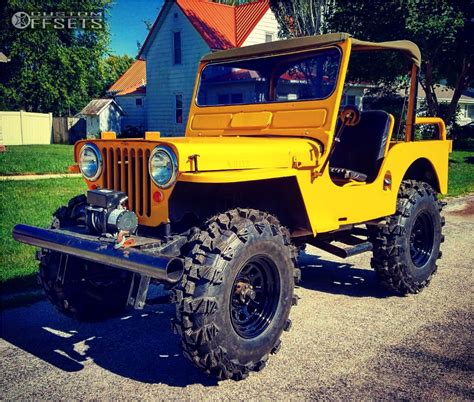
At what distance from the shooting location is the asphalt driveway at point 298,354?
3.24 metres

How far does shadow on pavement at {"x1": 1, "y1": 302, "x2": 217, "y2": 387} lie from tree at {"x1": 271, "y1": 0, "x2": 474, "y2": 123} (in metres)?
14.6

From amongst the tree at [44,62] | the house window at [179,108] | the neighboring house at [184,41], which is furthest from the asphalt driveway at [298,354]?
the tree at [44,62]

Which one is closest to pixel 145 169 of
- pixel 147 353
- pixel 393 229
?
pixel 147 353

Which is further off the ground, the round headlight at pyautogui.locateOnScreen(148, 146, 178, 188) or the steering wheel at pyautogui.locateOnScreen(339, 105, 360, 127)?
the steering wheel at pyautogui.locateOnScreen(339, 105, 360, 127)

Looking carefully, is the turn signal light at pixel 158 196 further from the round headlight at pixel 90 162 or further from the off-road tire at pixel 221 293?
the round headlight at pixel 90 162

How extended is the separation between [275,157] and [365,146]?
1.89 meters

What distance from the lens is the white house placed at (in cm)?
2328

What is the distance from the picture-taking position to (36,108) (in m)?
33.9

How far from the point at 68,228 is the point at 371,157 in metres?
3.06

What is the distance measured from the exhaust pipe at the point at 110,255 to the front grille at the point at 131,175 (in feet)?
1.41

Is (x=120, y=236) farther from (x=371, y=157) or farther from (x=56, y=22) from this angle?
(x=56, y=22)

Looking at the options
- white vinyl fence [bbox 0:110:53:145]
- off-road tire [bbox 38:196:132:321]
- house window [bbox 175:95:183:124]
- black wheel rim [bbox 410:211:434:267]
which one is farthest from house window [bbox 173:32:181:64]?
off-road tire [bbox 38:196:132:321]

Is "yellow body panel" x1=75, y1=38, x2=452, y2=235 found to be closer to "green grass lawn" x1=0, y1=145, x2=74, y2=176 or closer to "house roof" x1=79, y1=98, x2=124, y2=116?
"green grass lawn" x1=0, y1=145, x2=74, y2=176

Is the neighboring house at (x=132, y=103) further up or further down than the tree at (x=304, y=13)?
further down
